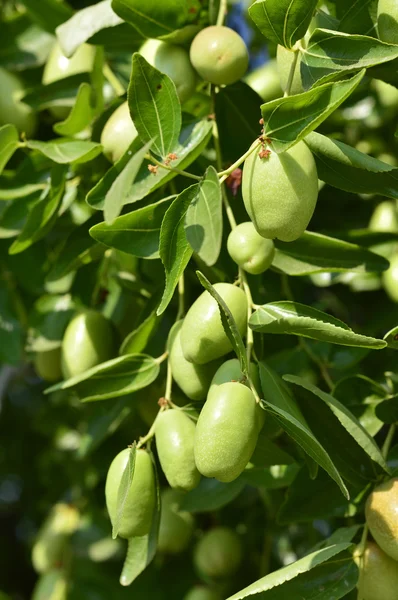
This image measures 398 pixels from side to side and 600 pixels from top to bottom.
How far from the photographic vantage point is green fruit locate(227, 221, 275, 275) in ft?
3.23

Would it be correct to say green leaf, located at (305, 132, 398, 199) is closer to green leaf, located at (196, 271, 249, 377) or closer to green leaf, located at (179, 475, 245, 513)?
green leaf, located at (196, 271, 249, 377)

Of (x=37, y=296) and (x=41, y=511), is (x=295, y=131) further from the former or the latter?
(x=41, y=511)

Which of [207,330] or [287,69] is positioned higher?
[287,69]

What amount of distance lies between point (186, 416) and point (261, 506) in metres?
0.95

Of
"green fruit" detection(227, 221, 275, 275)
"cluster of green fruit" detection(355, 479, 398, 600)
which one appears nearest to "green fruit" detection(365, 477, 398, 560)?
"cluster of green fruit" detection(355, 479, 398, 600)

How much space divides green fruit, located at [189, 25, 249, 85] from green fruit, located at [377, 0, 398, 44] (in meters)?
0.23

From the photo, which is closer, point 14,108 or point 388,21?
point 388,21

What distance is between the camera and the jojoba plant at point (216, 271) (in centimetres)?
90

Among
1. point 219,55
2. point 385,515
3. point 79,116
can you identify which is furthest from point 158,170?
point 385,515

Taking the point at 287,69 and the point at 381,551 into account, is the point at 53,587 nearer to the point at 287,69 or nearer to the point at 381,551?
the point at 381,551

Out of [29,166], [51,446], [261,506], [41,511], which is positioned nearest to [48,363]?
[29,166]

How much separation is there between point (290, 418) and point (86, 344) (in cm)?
52

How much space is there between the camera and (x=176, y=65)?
1.18 metres

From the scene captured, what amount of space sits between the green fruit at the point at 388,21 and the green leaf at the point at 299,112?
0.17 meters
